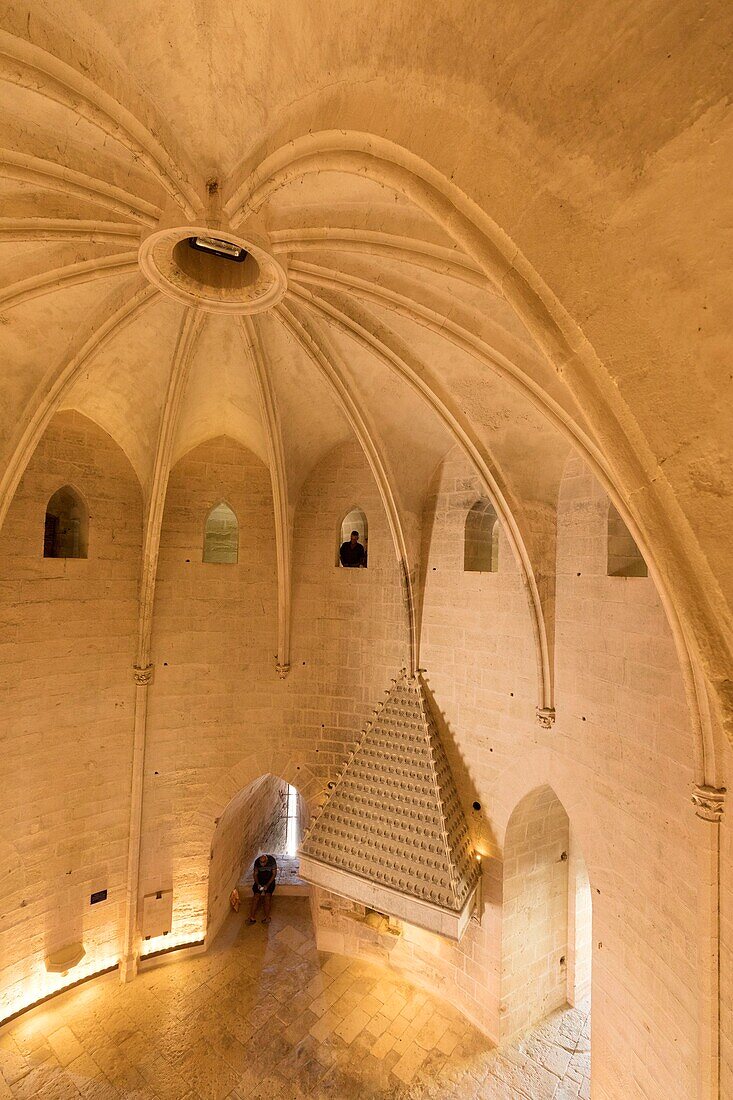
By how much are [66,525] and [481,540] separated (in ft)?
23.5

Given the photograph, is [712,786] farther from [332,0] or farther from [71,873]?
[71,873]

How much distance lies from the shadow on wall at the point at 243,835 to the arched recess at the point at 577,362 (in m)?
9.75

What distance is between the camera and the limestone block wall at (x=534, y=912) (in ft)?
25.9

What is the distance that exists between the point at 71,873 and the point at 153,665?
3.48 metres

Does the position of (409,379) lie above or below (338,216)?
below

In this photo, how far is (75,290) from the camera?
19.4 feet

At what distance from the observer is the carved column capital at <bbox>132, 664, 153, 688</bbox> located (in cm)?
891

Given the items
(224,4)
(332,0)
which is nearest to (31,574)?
(224,4)

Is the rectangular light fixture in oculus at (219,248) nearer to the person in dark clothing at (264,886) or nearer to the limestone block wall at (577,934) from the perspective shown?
the limestone block wall at (577,934)

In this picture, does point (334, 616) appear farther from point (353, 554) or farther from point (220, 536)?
point (220, 536)

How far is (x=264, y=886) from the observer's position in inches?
415

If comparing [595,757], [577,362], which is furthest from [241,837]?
[577,362]

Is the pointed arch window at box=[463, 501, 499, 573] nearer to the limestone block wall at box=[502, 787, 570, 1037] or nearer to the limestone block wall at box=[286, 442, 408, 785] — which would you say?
the limestone block wall at box=[286, 442, 408, 785]

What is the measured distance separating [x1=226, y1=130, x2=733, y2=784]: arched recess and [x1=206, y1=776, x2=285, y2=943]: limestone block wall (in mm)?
9857
